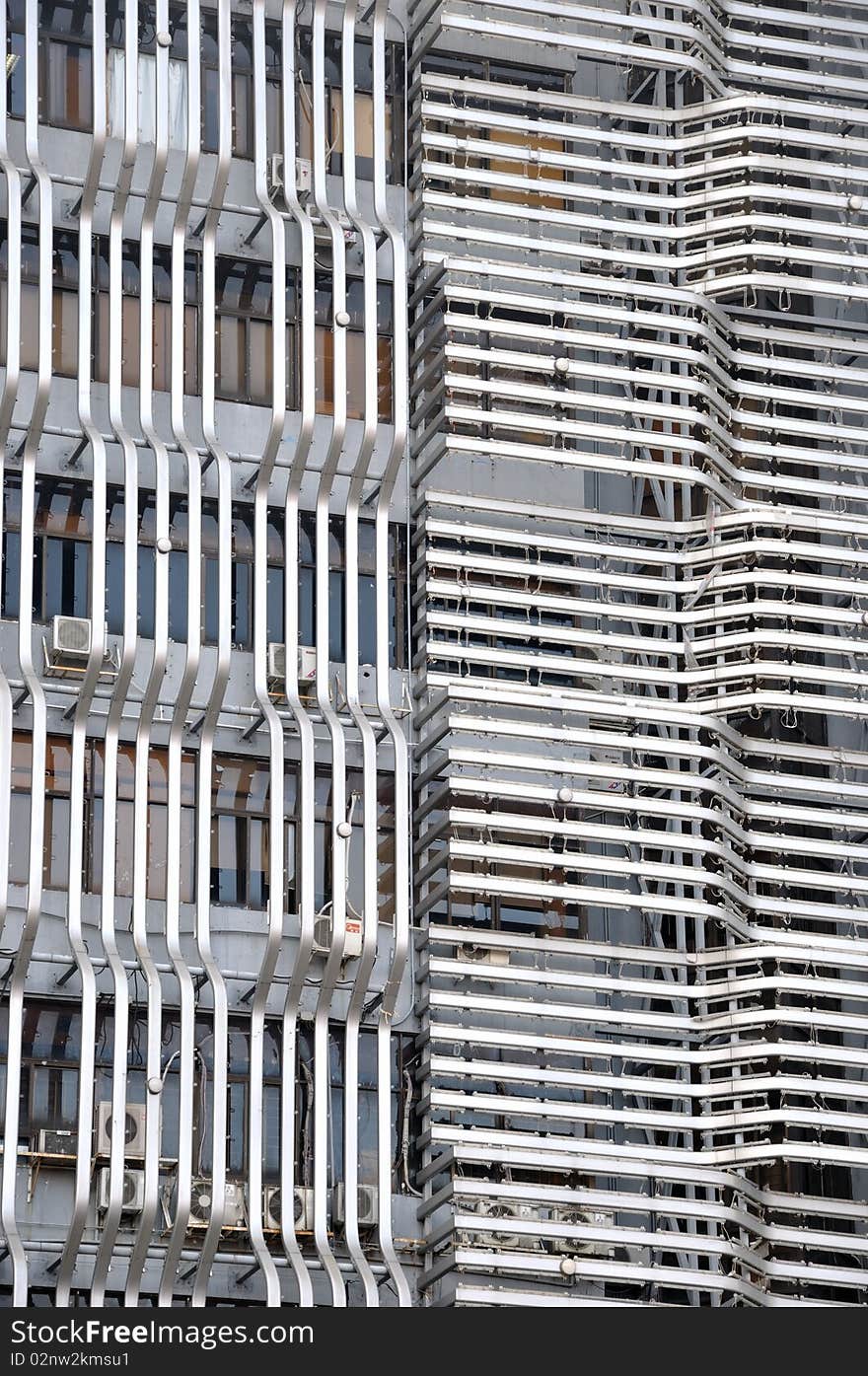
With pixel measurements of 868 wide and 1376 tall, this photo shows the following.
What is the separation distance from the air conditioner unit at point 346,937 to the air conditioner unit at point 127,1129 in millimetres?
3239

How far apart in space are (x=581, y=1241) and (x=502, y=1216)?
1.14 metres

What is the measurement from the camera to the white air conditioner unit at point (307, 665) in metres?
50.1

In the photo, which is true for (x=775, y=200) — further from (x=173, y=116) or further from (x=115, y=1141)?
(x=115, y=1141)

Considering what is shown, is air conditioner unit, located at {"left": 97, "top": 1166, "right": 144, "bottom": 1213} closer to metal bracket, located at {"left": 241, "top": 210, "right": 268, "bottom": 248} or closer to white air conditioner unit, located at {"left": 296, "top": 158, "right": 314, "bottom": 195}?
metal bracket, located at {"left": 241, "top": 210, "right": 268, "bottom": 248}

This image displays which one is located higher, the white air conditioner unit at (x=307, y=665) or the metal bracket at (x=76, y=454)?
the metal bracket at (x=76, y=454)

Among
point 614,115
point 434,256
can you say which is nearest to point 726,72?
point 614,115

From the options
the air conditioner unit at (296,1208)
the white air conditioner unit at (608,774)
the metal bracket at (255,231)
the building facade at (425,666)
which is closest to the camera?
the air conditioner unit at (296,1208)

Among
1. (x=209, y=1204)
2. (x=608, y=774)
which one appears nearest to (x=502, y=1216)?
(x=209, y=1204)

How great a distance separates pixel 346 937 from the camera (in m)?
48.6

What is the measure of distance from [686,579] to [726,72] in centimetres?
823

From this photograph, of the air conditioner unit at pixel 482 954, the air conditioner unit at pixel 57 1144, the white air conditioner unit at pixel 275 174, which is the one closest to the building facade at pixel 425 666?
the air conditioner unit at pixel 57 1144

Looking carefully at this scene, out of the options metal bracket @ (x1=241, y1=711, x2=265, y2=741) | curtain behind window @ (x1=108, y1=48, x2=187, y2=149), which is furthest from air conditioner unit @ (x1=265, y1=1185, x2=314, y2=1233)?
curtain behind window @ (x1=108, y1=48, x2=187, y2=149)

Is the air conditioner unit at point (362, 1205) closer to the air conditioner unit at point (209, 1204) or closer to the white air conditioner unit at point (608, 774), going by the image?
the air conditioner unit at point (209, 1204)

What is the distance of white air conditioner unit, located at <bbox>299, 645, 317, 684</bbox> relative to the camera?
164ft
